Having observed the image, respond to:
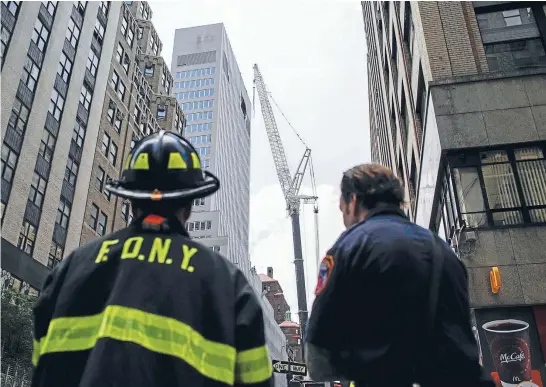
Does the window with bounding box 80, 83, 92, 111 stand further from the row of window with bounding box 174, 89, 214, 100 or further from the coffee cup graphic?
the row of window with bounding box 174, 89, 214, 100

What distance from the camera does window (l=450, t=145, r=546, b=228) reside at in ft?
44.9

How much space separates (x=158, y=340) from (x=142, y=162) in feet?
2.93

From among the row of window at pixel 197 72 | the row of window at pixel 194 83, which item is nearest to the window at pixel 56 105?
the row of window at pixel 194 83

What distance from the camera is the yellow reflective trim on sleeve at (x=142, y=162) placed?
2.42 m

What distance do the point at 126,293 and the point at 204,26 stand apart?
167 metres

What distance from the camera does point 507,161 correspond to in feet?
46.4

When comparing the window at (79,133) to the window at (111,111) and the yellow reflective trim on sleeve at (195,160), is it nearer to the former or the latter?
the window at (111,111)

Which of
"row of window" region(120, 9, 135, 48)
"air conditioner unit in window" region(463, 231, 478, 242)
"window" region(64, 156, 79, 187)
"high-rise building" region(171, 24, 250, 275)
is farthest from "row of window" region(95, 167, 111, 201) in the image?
"high-rise building" region(171, 24, 250, 275)

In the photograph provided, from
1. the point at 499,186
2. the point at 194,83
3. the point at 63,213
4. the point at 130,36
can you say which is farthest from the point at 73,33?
the point at 194,83

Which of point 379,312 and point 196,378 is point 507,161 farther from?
point 196,378

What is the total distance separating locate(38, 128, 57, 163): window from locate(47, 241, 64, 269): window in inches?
221

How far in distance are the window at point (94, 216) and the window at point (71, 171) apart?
2738mm

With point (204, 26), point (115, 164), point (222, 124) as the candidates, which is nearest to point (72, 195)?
point (115, 164)

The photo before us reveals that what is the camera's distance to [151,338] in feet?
6.66
